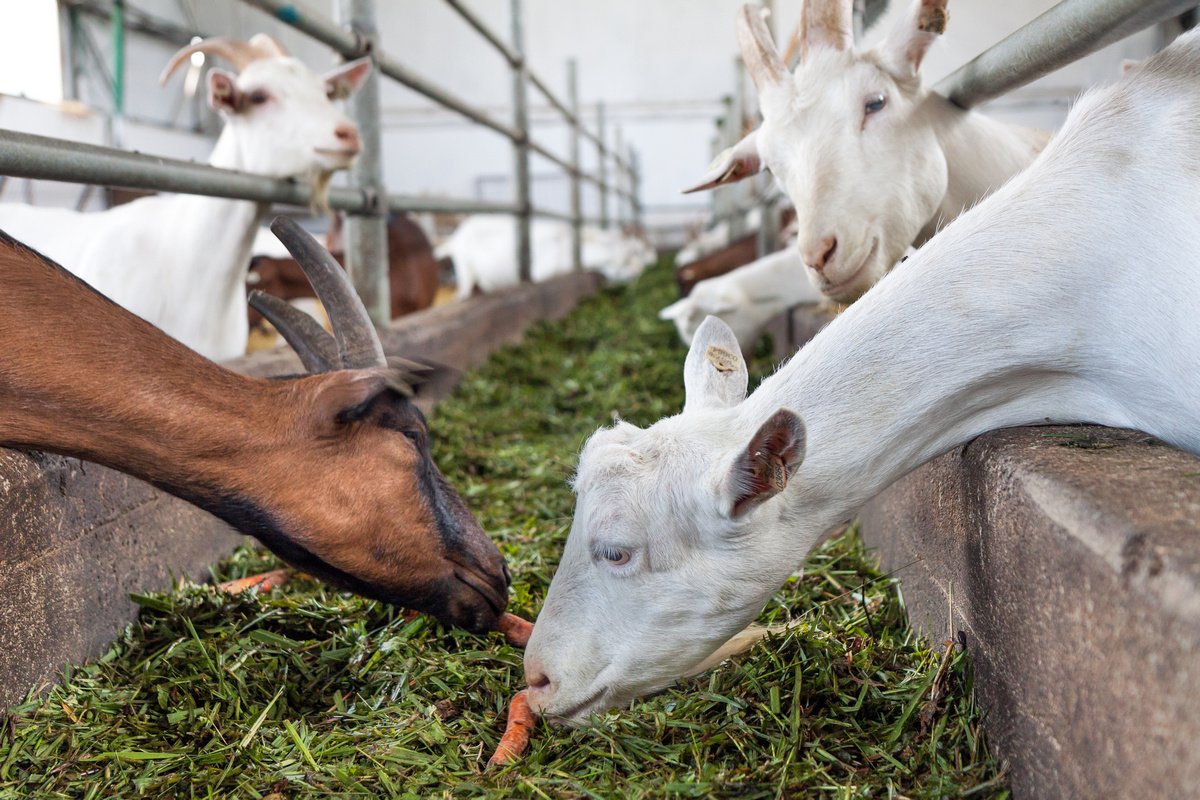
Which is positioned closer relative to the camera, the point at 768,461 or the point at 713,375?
the point at 768,461

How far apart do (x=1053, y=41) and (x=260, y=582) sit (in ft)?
6.68

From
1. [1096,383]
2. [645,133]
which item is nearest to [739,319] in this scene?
[1096,383]

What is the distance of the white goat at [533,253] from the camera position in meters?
10.4

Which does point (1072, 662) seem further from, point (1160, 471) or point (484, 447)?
point (484, 447)

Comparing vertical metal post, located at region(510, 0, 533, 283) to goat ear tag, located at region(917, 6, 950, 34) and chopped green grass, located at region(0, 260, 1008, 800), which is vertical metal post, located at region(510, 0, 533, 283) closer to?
goat ear tag, located at region(917, 6, 950, 34)

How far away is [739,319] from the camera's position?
18.5 feet

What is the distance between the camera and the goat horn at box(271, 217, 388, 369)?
194 centimetres

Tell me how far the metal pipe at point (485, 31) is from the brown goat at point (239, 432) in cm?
394

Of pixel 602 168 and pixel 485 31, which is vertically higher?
pixel 602 168

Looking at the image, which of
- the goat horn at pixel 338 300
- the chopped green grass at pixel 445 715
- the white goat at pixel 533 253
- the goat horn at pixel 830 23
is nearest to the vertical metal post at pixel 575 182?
the white goat at pixel 533 253

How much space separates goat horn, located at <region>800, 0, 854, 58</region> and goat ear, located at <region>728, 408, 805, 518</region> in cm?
159

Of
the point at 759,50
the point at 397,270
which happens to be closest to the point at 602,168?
the point at 397,270

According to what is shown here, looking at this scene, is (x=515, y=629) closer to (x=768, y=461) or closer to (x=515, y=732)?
(x=515, y=732)

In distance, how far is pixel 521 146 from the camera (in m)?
7.86
